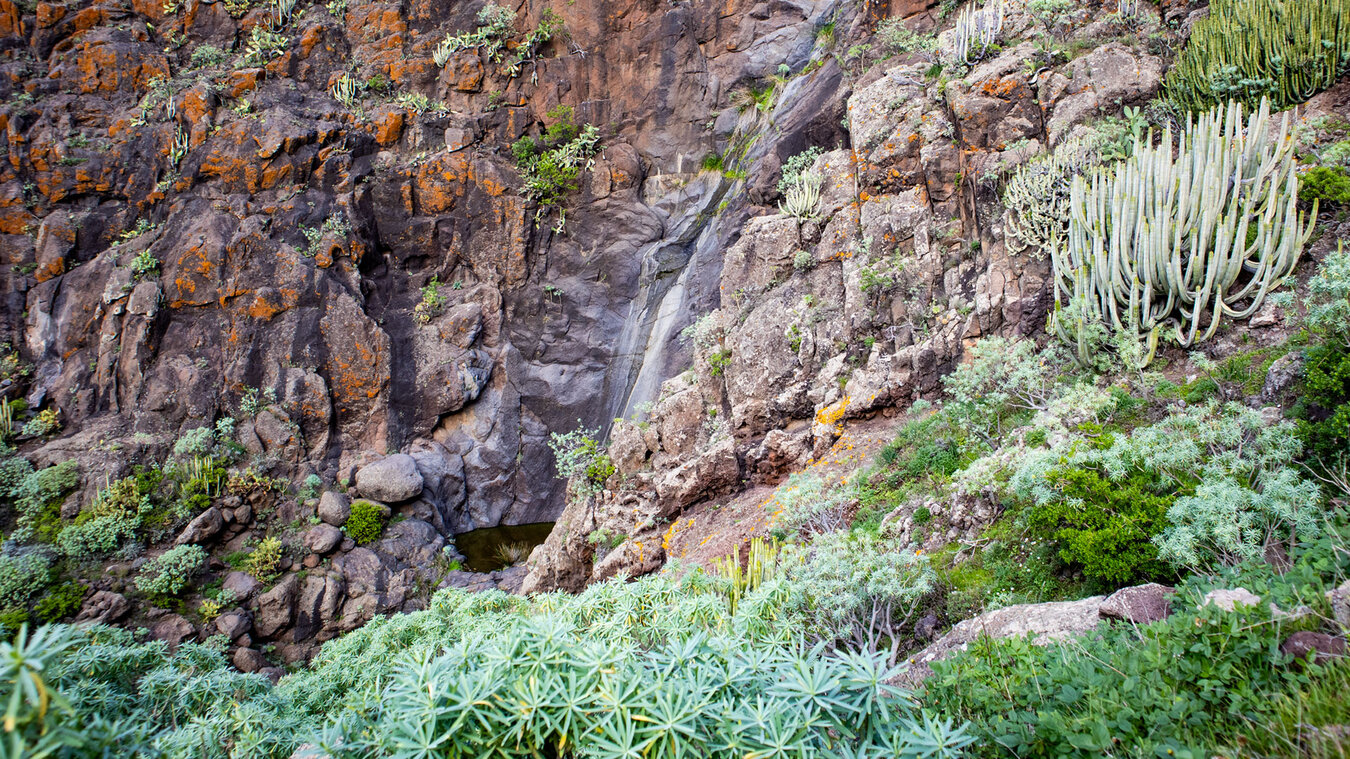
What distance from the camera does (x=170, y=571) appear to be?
497 inches

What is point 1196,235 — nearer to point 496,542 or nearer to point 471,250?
point 496,542

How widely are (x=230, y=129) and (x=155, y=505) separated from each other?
11.3 m

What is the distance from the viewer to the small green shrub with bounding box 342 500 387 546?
1452cm

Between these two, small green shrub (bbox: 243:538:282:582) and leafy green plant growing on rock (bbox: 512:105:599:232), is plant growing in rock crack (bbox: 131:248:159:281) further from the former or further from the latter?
leafy green plant growing on rock (bbox: 512:105:599:232)

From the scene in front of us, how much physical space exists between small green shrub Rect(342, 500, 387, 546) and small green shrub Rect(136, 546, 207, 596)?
9.60ft

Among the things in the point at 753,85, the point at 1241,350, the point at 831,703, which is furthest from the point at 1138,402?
the point at 753,85

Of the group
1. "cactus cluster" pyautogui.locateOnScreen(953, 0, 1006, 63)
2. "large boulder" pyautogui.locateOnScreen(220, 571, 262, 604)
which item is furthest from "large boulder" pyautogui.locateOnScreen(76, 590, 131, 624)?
"cactus cluster" pyautogui.locateOnScreen(953, 0, 1006, 63)

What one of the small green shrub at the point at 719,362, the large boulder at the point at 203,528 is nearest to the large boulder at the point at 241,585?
the large boulder at the point at 203,528

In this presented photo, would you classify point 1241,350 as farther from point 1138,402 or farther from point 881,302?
point 881,302

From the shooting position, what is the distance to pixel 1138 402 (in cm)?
562

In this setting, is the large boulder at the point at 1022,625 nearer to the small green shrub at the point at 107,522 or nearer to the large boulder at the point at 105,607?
the large boulder at the point at 105,607

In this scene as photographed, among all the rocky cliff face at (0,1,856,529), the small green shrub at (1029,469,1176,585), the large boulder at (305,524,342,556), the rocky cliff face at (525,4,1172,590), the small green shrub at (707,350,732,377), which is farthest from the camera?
the rocky cliff face at (0,1,856,529)

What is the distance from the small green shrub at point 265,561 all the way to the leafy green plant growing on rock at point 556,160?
452 inches

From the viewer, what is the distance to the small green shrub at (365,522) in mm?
14516
